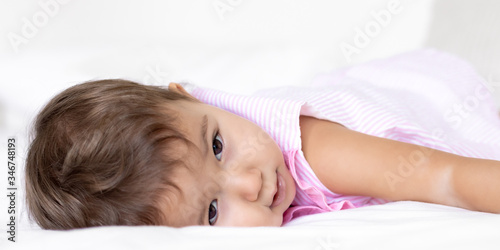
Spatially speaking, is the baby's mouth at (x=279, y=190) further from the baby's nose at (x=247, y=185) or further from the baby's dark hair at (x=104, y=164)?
the baby's dark hair at (x=104, y=164)

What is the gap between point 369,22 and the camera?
73.9 inches

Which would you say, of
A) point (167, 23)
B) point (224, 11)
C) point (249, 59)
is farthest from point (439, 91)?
point (167, 23)

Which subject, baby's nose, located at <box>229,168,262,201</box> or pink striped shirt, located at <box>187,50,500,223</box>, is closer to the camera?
baby's nose, located at <box>229,168,262,201</box>

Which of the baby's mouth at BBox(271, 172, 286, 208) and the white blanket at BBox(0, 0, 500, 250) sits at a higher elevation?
the white blanket at BBox(0, 0, 500, 250)

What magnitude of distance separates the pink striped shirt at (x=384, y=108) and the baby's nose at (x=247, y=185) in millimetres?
146

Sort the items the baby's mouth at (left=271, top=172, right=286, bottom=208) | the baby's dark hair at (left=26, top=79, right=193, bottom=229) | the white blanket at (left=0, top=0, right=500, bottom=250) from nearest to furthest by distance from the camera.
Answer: the baby's dark hair at (left=26, top=79, right=193, bottom=229) → the baby's mouth at (left=271, top=172, right=286, bottom=208) → the white blanket at (left=0, top=0, right=500, bottom=250)

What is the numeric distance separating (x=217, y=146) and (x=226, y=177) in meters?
0.07

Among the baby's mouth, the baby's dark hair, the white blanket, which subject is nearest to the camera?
the baby's dark hair

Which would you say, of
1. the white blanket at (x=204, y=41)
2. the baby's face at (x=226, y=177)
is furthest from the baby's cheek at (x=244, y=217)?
the white blanket at (x=204, y=41)

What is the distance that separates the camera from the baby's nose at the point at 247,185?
0.92 meters

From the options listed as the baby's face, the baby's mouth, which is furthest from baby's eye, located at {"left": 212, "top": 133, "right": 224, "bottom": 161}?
the baby's mouth

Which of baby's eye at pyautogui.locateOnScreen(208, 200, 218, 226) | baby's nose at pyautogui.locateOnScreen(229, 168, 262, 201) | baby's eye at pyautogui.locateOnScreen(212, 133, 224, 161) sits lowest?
baby's eye at pyautogui.locateOnScreen(208, 200, 218, 226)

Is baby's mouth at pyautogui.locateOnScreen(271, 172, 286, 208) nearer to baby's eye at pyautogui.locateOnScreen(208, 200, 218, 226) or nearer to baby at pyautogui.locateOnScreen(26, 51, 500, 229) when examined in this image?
baby at pyautogui.locateOnScreen(26, 51, 500, 229)

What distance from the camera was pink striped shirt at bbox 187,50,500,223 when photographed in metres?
1.09
